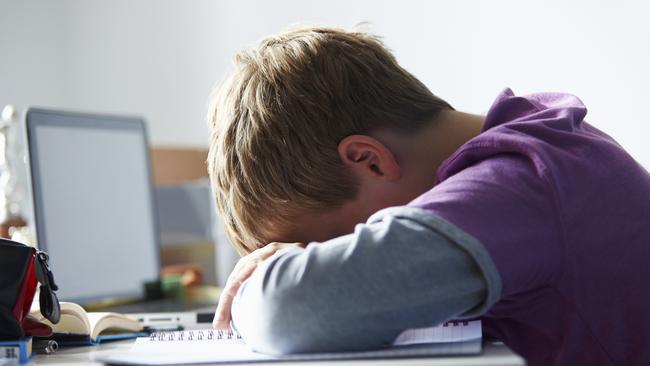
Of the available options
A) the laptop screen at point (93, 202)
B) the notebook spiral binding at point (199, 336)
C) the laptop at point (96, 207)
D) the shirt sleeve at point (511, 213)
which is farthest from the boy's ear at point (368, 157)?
the laptop screen at point (93, 202)

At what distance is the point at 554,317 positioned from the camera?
2.64 ft

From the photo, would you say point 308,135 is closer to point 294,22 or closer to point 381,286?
Answer: point 381,286

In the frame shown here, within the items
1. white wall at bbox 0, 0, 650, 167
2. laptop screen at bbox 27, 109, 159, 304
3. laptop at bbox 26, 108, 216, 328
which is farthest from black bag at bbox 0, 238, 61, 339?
white wall at bbox 0, 0, 650, 167

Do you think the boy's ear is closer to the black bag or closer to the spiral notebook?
the spiral notebook

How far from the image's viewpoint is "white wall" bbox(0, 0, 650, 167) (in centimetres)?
149

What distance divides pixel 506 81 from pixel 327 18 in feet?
2.21

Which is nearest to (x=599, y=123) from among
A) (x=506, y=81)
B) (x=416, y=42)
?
(x=506, y=81)

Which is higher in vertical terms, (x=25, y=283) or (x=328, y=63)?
(x=328, y=63)

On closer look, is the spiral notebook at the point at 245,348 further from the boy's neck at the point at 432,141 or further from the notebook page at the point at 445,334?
the boy's neck at the point at 432,141

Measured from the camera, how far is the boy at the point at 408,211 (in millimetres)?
679

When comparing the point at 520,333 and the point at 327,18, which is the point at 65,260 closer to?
the point at 520,333

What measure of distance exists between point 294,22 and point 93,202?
3.33ft

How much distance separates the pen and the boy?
0.76 feet

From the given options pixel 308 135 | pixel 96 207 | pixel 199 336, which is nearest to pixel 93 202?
pixel 96 207
